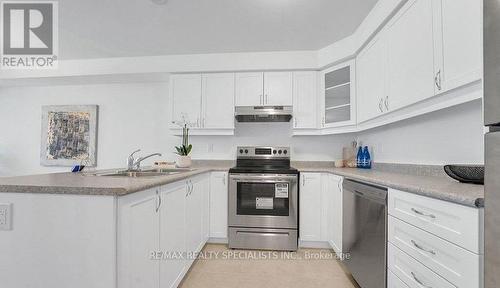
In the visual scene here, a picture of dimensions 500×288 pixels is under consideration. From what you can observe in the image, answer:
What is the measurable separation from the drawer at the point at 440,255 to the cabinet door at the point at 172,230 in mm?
1396

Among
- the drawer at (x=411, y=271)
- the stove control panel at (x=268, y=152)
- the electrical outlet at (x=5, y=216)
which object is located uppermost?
the stove control panel at (x=268, y=152)

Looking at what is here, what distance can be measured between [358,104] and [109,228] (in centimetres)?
246

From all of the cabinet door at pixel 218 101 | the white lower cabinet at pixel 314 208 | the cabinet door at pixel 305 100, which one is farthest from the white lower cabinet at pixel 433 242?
the cabinet door at pixel 218 101

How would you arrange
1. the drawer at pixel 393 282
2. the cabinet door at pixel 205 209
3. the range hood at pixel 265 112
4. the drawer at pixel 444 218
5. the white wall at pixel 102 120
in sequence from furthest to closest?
1. the white wall at pixel 102 120
2. the range hood at pixel 265 112
3. the cabinet door at pixel 205 209
4. the drawer at pixel 393 282
5. the drawer at pixel 444 218

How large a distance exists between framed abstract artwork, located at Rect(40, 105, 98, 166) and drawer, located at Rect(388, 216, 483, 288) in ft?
12.9

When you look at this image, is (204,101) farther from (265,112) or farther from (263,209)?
(263,209)

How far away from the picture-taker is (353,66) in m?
2.62

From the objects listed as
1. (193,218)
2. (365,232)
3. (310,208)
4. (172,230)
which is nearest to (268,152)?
(310,208)

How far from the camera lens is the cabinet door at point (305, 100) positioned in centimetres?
299

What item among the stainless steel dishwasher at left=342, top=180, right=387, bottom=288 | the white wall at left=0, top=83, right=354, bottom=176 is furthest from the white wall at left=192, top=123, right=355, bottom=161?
the stainless steel dishwasher at left=342, top=180, right=387, bottom=288

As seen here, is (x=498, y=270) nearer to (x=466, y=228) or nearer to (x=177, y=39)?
(x=466, y=228)

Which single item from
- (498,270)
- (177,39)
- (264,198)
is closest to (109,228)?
(498,270)

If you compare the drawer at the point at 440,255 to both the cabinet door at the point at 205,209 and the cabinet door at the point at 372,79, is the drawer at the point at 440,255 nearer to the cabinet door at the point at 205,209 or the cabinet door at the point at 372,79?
the cabinet door at the point at 372,79

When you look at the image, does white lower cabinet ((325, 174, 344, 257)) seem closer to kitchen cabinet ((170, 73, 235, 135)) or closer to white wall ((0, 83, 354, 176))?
white wall ((0, 83, 354, 176))
